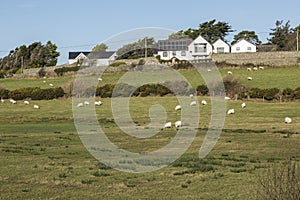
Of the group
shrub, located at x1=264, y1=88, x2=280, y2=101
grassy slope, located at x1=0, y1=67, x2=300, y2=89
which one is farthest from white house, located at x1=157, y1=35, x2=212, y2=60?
shrub, located at x1=264, y1=88, x2=280, y2=101

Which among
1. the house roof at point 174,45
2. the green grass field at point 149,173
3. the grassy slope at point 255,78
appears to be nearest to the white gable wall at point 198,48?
the house roof at point 174,45

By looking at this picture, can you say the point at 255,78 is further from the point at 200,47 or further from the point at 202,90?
the point at 200,47

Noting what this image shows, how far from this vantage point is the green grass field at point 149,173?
9461 millimetres

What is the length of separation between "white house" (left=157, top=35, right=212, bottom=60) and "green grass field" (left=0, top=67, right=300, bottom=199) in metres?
40.4

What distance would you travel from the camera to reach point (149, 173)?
11352 mm

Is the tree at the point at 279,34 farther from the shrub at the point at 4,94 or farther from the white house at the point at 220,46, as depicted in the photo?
the shrub at the point at 4,94

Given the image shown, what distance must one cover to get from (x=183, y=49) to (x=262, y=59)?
20094 mm

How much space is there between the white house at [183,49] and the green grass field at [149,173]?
40392 millimetres

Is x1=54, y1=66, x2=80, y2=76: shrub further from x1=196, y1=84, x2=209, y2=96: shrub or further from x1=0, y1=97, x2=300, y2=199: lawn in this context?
x1=0, y1=97, x2=300, y2=199: lawn

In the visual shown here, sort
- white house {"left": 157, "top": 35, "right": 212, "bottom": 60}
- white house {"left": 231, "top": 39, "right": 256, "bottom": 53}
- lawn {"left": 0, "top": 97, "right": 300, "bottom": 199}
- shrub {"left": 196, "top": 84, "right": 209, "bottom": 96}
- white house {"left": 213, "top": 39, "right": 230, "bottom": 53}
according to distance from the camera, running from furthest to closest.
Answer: white house {"left": 213, "top": 39, "right": 230, "bottom": 53}, white house {"left": 231, "top": 39, "right": 256, "bottom": 53}, white house {"left": 157, "top": 35, "right": 212, "bottom": 60}, shrub {"left": 196, "top": 84, "right": 209, "bottom": 96}, lawn {"left": 0, "top": 97, "right": 300, "bottom": 199}

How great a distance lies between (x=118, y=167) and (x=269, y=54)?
48776mm

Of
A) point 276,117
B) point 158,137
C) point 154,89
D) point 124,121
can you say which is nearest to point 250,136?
point 158,137

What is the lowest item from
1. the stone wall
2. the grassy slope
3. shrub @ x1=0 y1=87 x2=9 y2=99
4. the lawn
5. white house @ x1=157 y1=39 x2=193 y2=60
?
the lawn

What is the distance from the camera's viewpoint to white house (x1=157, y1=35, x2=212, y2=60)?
68.6 metres
